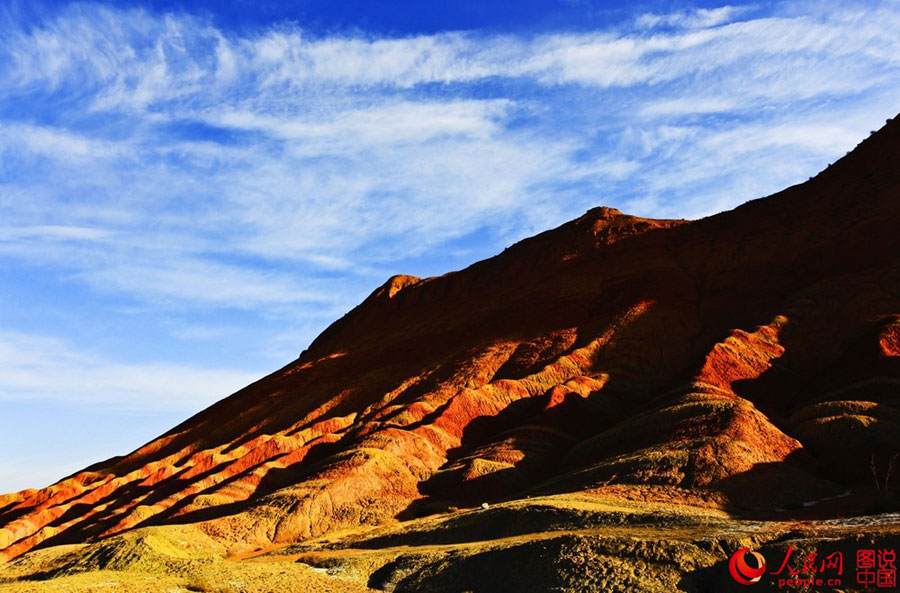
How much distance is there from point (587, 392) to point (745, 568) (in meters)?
36.4

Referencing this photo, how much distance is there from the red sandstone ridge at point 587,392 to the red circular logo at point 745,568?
13224 mm

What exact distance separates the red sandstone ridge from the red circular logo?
521 inches

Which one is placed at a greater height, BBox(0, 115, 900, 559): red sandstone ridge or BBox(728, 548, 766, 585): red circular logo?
BBox(0, 115, 900, 559): red sandstone ridge

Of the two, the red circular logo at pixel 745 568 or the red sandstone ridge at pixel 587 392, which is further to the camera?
the red sandstone ridge at pixel 587 392

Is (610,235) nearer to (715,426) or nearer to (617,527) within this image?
(715,426)

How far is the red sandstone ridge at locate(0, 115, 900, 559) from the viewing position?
124ft

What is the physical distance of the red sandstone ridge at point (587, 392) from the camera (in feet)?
124

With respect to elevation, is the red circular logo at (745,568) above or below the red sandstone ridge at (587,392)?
below

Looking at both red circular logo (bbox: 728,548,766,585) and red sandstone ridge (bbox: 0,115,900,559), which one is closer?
red circular logo (bbox: 728,548,766,585)

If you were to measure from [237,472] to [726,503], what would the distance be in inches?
1317

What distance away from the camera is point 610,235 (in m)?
84.0

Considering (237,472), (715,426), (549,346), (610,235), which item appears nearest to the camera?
(715,426)

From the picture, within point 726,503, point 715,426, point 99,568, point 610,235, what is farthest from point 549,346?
point 99,568

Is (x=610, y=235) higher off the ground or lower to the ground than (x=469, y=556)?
higher
